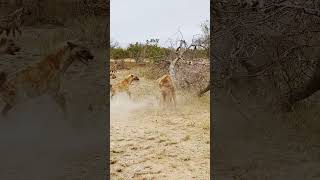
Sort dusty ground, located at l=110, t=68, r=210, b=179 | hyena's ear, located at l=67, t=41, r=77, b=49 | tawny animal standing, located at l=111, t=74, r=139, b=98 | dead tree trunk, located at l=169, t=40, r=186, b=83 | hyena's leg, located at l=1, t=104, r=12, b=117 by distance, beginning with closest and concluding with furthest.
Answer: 1. hyena's leg, located at l=1, t=104, r=12, b=117
2. hyena's ear, located at l=67, t=41, r=77, b=49
3. dusty ground, located at l=110, t=68, r=210, b=179
4. tawny animal standing, located at l=111, t=74, r=139, b=98
5. dead tree trunk, located at l=169, t=40, r=186, b=83

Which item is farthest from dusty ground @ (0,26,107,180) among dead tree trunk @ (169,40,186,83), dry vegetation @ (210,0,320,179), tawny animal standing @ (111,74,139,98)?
dead tree trunk @ (169,40,186,83)

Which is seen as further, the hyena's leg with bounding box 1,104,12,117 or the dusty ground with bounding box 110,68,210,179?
the dusty ground with bounding box 110,68,210,179

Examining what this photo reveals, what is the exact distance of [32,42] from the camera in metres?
4.41

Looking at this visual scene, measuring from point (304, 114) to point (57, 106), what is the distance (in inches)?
90.5

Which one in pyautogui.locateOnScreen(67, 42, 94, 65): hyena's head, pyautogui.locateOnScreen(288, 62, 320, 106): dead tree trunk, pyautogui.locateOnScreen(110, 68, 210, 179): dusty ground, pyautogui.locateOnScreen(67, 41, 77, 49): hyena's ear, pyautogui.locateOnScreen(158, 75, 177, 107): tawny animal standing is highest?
pyautogui.locateOnScreen(67, 41, 77, 49): hyena's ear

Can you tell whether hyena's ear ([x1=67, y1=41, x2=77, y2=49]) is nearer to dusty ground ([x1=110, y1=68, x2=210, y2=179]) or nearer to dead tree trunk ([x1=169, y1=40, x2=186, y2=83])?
dusty ground ([x1=110, y1=68, x2=210, y2=179])

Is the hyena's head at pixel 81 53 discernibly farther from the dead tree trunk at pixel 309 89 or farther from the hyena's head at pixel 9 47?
the dead tree trunk at pixel 309 89

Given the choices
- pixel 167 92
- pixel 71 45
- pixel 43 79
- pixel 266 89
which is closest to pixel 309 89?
pixel 266 89

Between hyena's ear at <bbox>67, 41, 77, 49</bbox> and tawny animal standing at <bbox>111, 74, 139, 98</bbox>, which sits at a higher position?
hyena's ear at <bbox>67, 41, 77, 49</bbox>

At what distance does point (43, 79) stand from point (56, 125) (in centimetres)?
44

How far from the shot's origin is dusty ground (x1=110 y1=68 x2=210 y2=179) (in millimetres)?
5508

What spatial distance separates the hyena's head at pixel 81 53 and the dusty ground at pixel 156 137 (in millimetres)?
1473

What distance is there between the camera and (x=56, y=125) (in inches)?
174

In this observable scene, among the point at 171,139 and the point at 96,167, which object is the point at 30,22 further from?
A: the point at 171,139
